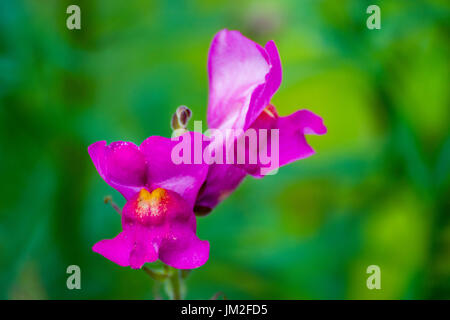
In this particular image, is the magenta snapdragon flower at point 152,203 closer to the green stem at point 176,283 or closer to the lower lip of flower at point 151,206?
the lower lip of flower at point 151,206

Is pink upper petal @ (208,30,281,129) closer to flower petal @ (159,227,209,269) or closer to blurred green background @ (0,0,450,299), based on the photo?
flower petal @ (159,227,209,269)

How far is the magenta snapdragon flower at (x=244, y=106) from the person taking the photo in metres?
0.69

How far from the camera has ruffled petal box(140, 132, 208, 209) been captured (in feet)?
2.08

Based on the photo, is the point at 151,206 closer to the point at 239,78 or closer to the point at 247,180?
the point at 239,78

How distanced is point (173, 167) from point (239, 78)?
0.56 feet

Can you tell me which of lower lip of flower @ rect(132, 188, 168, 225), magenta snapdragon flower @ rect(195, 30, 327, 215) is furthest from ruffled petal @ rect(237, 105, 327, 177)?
lower lip of flower @ rect(132, 188, 168, 225)

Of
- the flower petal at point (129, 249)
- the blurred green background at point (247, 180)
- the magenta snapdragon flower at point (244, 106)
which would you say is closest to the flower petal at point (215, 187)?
the magenta snapdragon flower at point (244, 106)

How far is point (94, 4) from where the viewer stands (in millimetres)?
1284

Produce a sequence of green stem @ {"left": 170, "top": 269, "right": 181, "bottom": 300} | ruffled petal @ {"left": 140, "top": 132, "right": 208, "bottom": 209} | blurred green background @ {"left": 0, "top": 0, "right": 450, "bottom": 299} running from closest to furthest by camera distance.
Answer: ruffled petal @ {"left": 140, "top": 132, "right": 208, "bottom": 209}
green stem @ {"left": 170, "top": 269, "right": 181, "bottom": 300}
blurred green background @ {"left": 0, "top": 0, "right": 450, "bottom": 299}

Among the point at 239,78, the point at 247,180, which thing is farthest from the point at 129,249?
the point at 247,180

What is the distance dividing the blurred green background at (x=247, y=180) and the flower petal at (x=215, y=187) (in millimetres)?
528

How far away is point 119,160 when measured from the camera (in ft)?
2.13
